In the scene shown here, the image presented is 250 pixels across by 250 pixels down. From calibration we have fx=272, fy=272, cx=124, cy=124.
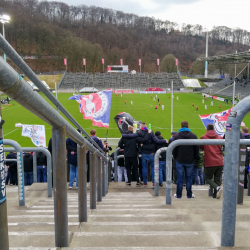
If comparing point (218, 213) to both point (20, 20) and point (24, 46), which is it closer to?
point (24, 46)

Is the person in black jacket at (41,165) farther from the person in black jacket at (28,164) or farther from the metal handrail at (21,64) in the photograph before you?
the metal handrail at (21,64)

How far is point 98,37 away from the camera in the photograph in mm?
153375

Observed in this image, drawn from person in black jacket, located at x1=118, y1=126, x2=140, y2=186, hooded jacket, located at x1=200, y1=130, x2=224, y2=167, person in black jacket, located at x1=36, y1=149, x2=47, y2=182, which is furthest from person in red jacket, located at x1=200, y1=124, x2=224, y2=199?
person in black jacket, located at x1=36, y1=149, x2=47, y2=182

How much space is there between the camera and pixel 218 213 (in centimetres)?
342

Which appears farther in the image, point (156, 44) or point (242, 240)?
point (156, 44)

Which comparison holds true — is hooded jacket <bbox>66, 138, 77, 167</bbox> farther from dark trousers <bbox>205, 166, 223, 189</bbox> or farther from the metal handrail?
the metal handrail

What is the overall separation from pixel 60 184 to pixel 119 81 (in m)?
81.1

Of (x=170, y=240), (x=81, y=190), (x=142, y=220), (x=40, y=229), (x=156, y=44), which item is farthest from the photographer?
(x=156, y=44)

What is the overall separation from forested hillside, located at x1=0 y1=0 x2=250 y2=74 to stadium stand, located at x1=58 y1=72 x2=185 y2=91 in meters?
23.5

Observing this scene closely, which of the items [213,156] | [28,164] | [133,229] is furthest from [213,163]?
[28,164]

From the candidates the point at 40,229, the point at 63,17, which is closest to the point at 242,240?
the point at 40,229

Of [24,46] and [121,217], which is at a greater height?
[24,46]

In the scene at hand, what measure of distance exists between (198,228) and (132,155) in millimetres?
4078

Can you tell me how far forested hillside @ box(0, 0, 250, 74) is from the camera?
107188 mm
